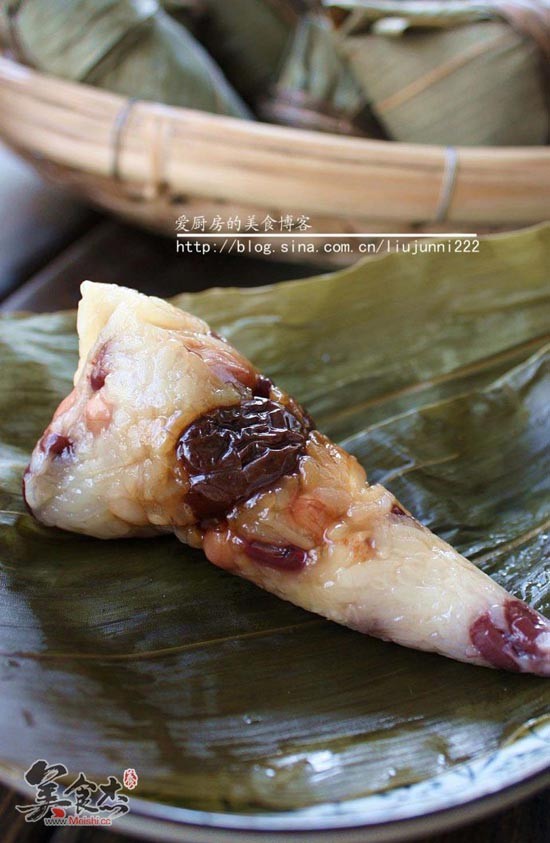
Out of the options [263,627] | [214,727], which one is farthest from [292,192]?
[214,727]

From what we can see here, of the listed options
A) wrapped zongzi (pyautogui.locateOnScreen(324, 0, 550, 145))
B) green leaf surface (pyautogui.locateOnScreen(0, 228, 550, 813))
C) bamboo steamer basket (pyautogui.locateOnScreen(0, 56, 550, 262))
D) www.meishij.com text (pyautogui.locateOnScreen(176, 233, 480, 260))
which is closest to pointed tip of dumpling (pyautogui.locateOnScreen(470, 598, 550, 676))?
green leaf surface (pyautogui.locateOnScreen(0, 228, 550, 813))

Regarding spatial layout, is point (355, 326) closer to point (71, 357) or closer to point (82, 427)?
point (71, 357)

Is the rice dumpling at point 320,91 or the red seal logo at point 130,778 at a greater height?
the rice dumpling at point 320,91

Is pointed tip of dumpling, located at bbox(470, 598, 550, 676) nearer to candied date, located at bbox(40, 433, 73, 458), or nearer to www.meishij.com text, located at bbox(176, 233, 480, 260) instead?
candied date, located at bbox(40, 433, 73, 458)

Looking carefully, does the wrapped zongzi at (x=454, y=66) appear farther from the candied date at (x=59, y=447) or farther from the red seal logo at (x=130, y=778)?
the red seal logo at (x=130, y=778)

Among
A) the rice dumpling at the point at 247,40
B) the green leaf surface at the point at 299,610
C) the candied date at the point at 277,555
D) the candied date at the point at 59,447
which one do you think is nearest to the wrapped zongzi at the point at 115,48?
the rice dumpling at the point at 247,40

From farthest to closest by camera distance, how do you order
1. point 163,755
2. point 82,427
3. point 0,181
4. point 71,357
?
point 0,181
point 71,357
point 82,427
point 163,755
